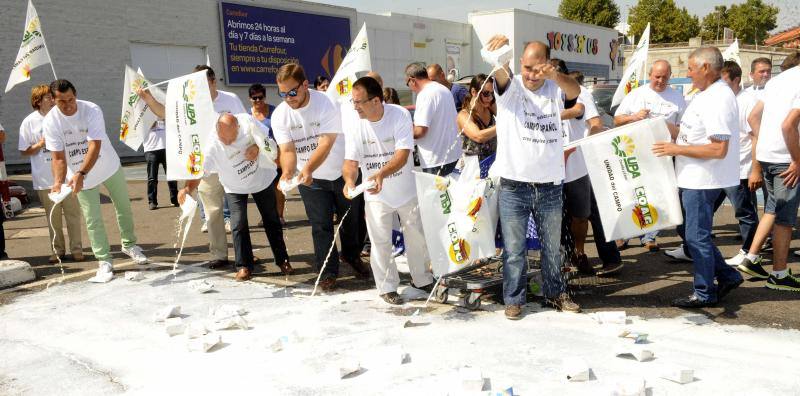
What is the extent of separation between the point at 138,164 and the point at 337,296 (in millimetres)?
16184

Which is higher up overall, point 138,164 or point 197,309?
point 138,164

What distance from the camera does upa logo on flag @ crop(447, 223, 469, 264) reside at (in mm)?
4656

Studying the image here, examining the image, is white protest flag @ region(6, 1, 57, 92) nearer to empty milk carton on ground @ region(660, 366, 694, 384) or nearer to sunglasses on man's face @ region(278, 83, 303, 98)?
sunglasses on man's face @ region(278, 83, 303, 98)

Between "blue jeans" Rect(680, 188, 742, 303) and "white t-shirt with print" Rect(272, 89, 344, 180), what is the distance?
112 inches

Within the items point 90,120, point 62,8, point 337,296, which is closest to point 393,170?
point 337,296

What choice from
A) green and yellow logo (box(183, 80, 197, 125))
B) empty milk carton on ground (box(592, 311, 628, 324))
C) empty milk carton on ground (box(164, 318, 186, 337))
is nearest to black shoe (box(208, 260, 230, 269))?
green and yellow logo (box(183, 80, 197, 125))

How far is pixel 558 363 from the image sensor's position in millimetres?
3738

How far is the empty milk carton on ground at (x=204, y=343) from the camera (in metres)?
4.21

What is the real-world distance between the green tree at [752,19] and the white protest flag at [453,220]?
89.2 meters

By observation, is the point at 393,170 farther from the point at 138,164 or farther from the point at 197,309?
the point at 138,164

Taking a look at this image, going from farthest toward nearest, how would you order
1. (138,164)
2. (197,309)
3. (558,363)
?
(138,164) → (197,309) → (558,363)

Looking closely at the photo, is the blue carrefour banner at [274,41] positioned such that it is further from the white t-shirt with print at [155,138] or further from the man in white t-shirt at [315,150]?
the man in white t-shirt at [315,150]

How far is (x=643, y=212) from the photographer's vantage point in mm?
4602

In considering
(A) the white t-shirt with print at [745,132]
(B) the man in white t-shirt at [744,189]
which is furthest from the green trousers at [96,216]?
(A) the white t-shirt with print at [745,132]
